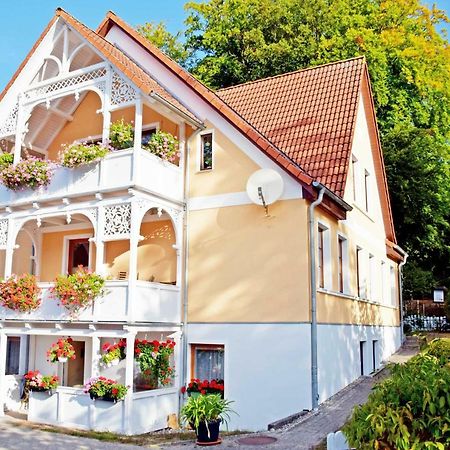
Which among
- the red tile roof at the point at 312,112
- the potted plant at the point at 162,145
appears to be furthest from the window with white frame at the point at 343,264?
the potted plant at the point at 162,145

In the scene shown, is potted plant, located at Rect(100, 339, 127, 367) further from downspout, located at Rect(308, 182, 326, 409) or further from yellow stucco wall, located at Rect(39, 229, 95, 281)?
yellow stucco wall, located at Rect(39, 229, 95, 281)

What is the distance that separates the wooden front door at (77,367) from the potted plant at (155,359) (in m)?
2.87

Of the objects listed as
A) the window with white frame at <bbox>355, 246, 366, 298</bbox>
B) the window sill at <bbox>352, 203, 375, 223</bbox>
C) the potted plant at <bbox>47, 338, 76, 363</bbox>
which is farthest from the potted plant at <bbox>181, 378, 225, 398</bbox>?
the window sill at <bbox>352, 203, 375, 223</bbox>

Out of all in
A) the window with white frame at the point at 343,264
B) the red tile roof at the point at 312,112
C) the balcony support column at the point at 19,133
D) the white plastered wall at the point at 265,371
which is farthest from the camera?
the window with white frame at the point at 343,264

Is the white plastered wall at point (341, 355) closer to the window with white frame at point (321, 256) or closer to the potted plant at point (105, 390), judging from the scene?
the window with white frame at point (321, 256)

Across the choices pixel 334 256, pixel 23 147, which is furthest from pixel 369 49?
pixel 23 147

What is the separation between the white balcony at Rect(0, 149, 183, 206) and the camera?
12562mm

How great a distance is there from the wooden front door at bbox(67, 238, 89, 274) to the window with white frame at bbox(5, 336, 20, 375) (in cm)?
257

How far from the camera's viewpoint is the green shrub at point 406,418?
4.27 metres

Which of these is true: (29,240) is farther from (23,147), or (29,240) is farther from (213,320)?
(213,320)

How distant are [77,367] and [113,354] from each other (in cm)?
344

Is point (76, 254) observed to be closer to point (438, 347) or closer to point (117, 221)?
point (117, 221)

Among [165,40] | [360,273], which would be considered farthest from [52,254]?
[165,40]

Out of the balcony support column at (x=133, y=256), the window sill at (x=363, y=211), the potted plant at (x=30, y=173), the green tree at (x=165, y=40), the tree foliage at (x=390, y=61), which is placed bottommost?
the balcony support column at (x=133, y=256)
